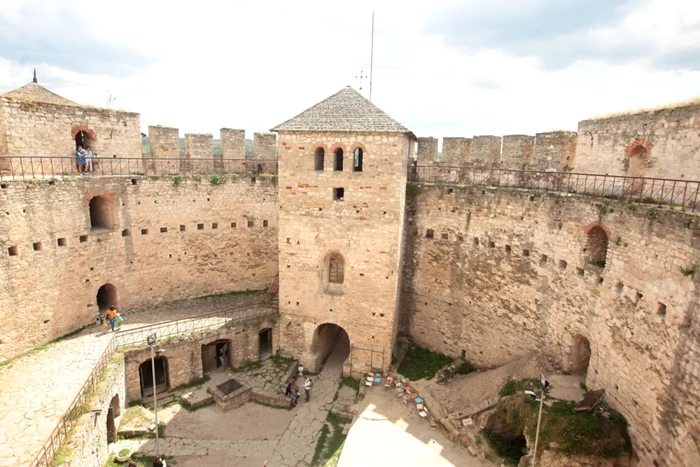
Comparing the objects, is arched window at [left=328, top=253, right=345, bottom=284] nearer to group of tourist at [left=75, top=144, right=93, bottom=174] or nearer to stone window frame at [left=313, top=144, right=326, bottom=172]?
stone window frame at [left=313, top=144, right=326, bottom=172]

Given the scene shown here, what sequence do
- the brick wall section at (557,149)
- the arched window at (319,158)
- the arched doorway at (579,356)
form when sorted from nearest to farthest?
the arched doorway at (579,356) → the brick wall section at (557,149) → the arched window at (319,158)

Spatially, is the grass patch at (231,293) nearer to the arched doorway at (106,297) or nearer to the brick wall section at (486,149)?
the arched doorway at (106,297)

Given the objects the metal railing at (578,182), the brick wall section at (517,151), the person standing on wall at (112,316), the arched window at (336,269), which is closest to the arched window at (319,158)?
the arched window at (336,269)

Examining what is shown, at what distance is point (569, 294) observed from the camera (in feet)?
39.6

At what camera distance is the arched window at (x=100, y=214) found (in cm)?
1552

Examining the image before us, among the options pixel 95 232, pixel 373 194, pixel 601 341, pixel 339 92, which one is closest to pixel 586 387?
pixel 601 341

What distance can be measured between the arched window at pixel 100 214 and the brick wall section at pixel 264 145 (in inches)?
236

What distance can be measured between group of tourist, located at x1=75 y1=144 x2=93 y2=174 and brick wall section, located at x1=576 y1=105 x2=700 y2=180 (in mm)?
16781

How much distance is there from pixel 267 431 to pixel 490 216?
9.79m

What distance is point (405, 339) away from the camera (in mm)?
16688

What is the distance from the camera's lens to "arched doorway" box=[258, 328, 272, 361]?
16.4 metres

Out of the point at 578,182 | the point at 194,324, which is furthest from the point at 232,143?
the point at 578,182

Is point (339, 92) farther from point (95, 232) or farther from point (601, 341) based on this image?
point (601, 341)

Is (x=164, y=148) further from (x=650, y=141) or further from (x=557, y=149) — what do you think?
(x=650, y=141)
